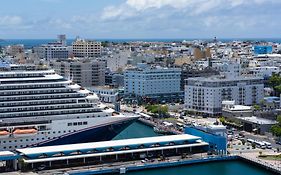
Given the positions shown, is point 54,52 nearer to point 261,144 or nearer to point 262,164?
point 261,144

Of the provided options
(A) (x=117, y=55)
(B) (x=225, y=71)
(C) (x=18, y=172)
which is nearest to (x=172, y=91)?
(B) (x=225, y=71)

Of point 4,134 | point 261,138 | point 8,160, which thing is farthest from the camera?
point 261,138

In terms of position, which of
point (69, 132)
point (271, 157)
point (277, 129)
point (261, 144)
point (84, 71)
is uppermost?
point (84, 71)

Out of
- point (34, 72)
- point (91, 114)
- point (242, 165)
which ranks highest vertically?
point (34, 72)

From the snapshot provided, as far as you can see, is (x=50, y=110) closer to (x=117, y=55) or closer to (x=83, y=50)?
(x=117, y=55)

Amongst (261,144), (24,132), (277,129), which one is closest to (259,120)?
(277,129)

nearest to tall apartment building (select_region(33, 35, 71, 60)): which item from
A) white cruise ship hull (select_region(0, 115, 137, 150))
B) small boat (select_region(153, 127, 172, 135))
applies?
small boat (select_region(153, 127, 172, 135))

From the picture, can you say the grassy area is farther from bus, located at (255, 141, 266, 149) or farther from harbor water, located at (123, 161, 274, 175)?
bus, located at (255, 141, 266, 149)
